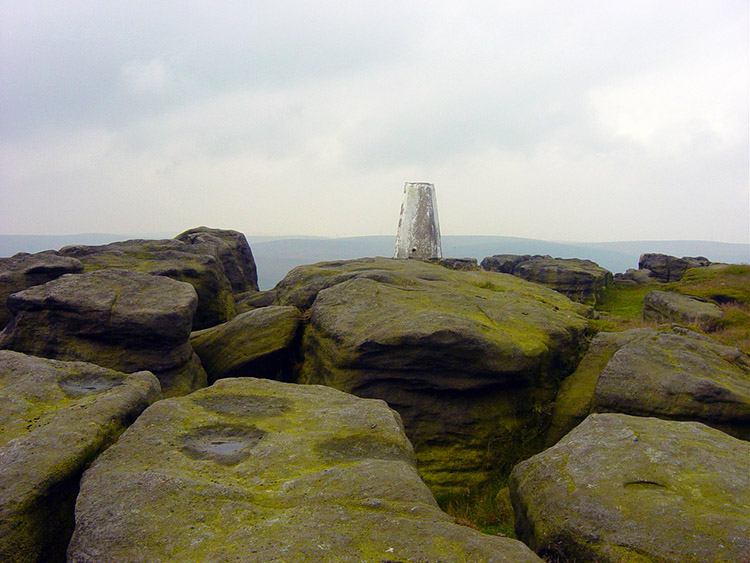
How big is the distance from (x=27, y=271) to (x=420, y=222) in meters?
24.9

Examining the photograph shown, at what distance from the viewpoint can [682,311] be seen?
1083 inches

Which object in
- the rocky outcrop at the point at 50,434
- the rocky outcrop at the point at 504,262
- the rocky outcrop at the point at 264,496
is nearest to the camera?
the rocky outcrop at the point at 264,496

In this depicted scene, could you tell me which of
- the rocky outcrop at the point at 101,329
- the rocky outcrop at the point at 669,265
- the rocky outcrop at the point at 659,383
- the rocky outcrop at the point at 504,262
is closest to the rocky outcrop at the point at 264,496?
the rocky outcrop at the point at 101,329

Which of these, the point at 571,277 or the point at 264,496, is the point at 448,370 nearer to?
the point at 264,496

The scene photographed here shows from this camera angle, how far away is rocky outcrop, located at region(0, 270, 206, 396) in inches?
525

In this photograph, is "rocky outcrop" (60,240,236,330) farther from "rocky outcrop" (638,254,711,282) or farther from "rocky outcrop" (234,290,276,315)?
"rocky outcrop" (638,254,711,282)

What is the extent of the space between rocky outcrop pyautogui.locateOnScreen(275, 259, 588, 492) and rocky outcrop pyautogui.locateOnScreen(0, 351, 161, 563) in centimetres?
506

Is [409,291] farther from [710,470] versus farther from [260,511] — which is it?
[260,511]

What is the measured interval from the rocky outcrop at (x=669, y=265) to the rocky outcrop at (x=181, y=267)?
2009 inches

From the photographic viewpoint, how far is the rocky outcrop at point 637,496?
6371 millimetres

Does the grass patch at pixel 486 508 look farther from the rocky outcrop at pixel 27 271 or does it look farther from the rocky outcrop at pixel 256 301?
the rocky outcrop at pixel 256 301

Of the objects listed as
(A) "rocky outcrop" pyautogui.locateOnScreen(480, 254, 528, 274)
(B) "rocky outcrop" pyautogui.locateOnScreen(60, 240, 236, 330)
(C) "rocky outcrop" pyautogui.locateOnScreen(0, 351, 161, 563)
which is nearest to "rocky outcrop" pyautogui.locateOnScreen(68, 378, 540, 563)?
(C) "rocky outcrop" pyautogui.locateOnScreen(0, 351, 161, 563)

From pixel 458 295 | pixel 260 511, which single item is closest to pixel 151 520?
pixel 260 511

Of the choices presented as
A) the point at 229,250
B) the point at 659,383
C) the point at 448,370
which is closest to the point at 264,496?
the point at 448,370
